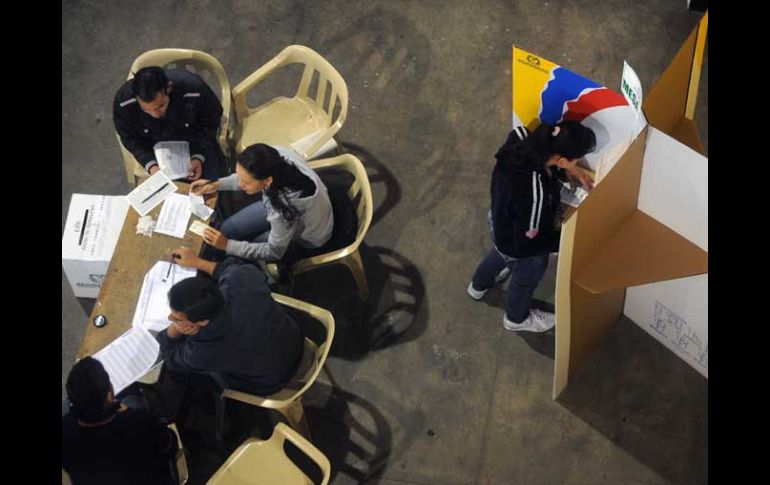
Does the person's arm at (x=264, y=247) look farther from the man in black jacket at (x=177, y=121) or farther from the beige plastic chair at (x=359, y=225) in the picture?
the man in black jacket at (x=177, y=121)

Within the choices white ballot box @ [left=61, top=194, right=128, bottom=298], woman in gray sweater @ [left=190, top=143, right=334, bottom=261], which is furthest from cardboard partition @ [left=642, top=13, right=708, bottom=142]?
white ballot box @ [left=61, top=194, right=128, bottom=298]

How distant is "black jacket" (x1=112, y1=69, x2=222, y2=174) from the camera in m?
4.30

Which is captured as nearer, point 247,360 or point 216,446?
point 247,360

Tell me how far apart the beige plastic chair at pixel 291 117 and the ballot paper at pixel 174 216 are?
0.66 metres

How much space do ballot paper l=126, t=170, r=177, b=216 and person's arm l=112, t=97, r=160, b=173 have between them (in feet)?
0.65

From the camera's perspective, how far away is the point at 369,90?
548 centimetres

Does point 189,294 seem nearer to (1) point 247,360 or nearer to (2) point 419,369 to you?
(1) point 247,360

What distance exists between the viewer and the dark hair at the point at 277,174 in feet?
12.1

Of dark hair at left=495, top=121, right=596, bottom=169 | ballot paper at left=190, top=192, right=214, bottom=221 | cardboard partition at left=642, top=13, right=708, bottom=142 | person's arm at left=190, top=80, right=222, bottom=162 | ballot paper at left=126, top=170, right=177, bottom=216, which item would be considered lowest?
ballot paper at left=190, top=192, right=214, bottom=221

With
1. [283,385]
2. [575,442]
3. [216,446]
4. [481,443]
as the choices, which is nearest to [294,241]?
[283,385]

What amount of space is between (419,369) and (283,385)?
38.2 inches

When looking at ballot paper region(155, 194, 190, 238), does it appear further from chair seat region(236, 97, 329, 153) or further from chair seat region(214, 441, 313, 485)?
chair seat region(214, 441, 313, 485)

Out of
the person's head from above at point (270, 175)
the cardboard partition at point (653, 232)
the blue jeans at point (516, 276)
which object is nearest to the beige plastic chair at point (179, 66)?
the person's head from above at point (270, 175)

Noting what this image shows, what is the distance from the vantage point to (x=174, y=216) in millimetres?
4082
